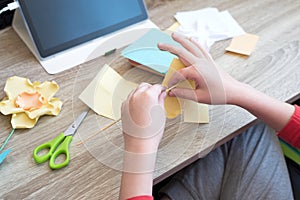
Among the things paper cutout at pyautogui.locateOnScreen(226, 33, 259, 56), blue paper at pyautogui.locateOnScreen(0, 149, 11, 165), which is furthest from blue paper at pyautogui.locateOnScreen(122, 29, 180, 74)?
blue paper at pyautogui.locateOnScreen(0, 149, 11, 165)

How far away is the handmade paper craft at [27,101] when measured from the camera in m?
0.73

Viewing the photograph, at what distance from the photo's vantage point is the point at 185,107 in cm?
73

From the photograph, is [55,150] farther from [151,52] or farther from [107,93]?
[151,52]

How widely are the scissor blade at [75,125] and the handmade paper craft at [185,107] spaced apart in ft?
0.50

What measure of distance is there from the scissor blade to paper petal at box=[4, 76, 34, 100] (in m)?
0.11

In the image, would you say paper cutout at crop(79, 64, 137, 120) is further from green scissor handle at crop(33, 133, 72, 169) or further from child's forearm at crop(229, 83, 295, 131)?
child's forearm at crop(229, 83, 295, 131)

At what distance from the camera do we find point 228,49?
0.86 meters

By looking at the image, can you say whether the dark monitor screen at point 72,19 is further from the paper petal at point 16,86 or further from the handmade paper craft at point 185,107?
the handmade paper craft at point 185,107

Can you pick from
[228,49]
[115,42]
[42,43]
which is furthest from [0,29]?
[228,49]

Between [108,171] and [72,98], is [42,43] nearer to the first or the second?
[72,98]

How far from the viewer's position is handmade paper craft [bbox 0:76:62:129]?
2.38ft

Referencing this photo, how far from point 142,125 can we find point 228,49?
1.01ft

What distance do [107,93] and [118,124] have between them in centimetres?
8

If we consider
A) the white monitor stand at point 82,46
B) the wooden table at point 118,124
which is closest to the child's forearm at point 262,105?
the wooden table at point 118,124
